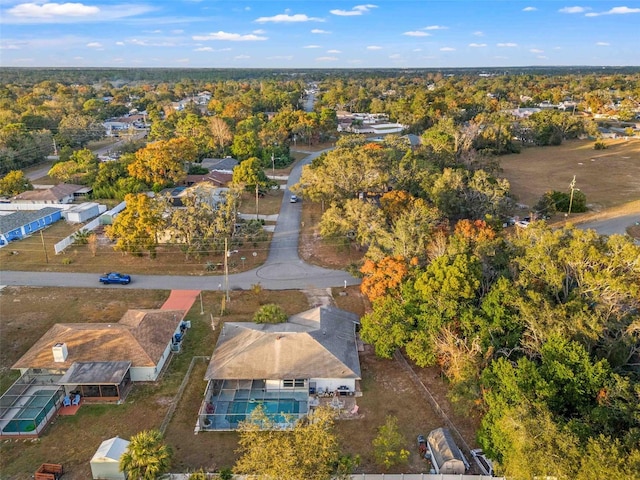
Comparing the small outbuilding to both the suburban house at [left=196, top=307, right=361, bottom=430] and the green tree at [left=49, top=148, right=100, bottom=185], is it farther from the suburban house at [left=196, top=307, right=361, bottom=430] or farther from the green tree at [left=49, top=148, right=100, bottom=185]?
the green tree at [left=49, top=148, right=100, bottom=185]

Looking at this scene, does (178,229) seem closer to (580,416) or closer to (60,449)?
(60,449)

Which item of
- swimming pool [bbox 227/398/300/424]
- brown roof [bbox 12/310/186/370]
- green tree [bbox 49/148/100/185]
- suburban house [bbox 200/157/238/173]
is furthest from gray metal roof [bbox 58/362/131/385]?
suburban house [bbox 200/157/238/173]

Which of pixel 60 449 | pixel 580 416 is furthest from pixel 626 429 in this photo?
pixel 60 449

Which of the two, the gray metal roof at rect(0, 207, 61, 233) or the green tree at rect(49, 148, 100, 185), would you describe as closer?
the gray metal roof at rect(0, 207, 61, 233)

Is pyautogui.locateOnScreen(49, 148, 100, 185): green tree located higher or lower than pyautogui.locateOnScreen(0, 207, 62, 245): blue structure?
higher

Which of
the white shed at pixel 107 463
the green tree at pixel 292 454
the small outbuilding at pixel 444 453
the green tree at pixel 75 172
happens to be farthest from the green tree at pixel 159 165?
the green tree at pixel 292 454

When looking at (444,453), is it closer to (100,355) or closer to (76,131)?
(100,355)

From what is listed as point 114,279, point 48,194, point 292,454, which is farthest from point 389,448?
point 48,194
